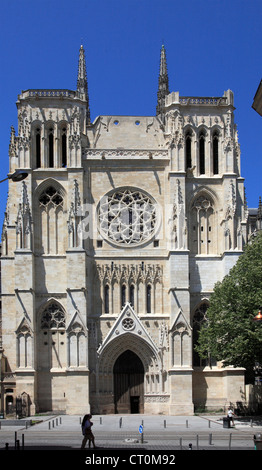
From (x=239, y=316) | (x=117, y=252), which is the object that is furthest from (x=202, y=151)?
(x=239, y=316)

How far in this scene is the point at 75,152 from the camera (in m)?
44.1

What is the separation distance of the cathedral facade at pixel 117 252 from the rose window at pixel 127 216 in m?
0.07

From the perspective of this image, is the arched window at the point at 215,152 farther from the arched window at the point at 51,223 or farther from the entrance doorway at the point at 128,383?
the entrance doorway at the point at 128,383

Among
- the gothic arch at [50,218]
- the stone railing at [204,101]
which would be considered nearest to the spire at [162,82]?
the stone railing at [204,101]

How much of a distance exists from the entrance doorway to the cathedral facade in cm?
6

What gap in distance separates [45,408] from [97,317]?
20.2 ft

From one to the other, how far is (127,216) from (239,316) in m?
12.2

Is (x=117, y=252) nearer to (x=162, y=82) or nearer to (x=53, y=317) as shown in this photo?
(x=53, y=317)

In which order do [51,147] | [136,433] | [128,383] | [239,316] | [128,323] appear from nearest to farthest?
1. [136,433]
2. [239,316]
3. [128,323]
4. [128,383]
5. [51,147]

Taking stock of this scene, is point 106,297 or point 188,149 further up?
point 188,149

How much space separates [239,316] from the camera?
35.8 m

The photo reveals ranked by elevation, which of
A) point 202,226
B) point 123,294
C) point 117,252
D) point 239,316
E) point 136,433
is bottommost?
point 136,433

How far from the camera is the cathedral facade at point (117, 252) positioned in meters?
42.2
